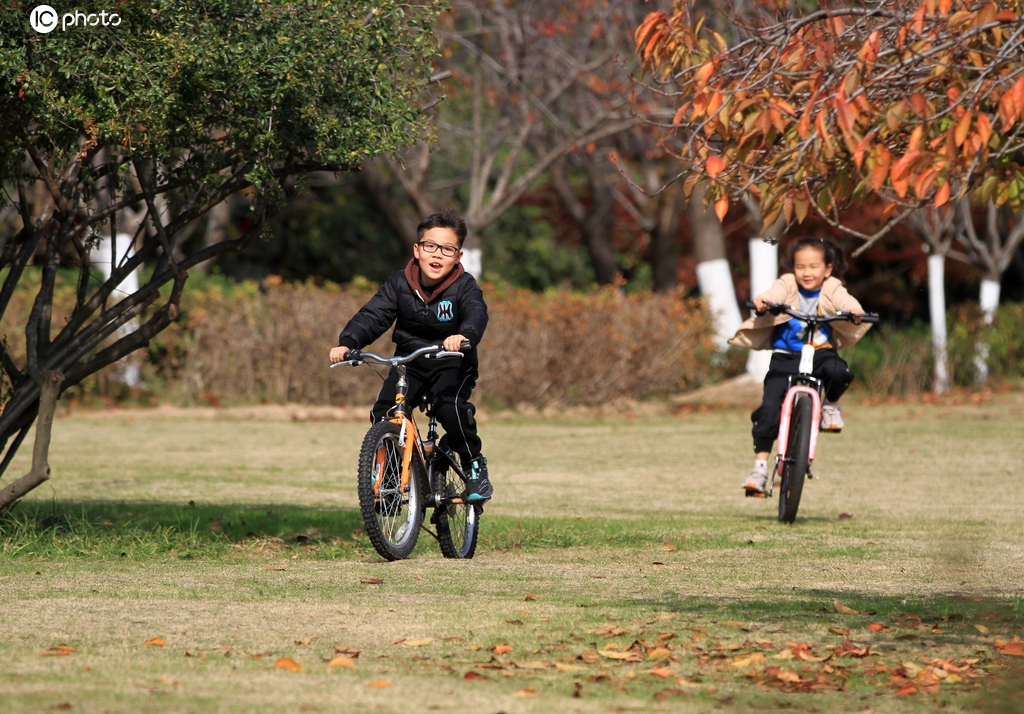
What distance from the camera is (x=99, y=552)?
7.56 metres

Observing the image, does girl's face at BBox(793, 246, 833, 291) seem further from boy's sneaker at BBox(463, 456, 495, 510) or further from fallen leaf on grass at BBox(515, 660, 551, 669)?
fallen leaf on grass at BBox(515, 660, 551, 669)

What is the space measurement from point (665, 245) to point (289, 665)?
2217 cm

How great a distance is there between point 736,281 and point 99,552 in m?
21.7

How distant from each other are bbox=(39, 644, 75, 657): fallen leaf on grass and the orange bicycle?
1.99 meters

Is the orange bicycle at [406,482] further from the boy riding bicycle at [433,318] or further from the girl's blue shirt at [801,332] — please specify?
the girl's blue shirt at [801,332]

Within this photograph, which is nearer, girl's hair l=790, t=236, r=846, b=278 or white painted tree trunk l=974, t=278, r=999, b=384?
girl's hair l=790, t=236, r=846, b=278

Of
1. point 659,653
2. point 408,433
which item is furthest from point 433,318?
point 659,653

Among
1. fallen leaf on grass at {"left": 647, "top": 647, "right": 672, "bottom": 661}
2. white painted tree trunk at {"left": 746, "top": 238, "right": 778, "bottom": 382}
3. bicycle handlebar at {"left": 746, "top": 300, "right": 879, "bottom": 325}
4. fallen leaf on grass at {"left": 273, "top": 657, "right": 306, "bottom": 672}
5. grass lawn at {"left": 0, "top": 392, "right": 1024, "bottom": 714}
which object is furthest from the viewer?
white painted tree trunk at {"left": 746, "top": 238, "right": 778, "bottom": 382}

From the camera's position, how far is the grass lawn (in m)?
4.38

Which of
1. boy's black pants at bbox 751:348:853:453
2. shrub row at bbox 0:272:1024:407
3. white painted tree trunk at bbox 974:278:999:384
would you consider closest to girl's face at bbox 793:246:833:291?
boy's black pants at bbox 751:348:853:453

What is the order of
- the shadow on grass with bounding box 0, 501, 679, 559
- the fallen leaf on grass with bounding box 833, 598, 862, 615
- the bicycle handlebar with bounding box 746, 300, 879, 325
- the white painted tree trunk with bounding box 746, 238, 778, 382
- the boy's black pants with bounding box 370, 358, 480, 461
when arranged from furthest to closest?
the white painted tree trunk with bounding box 746, 238, 778, 382, the bicycle handlebar with bounding box 746, 300, 879, 325, the shadow on grass with bounding box 0, 501, 679, 559, the boy's black pants with bounding box 370, 358, 480, 461, the fallen leaf on grass with bounding box 833, 598, 862, 615

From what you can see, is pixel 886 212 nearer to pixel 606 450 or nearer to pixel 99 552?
pixel 99 552

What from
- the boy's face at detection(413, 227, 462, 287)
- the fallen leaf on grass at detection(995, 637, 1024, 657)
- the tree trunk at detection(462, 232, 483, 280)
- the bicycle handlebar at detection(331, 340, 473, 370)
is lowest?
the fallen leaf on grass at detection(995, 637, 1024, 657)

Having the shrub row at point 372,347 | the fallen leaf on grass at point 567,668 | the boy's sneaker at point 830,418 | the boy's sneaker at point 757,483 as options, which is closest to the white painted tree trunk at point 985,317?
the shrub row at point 372,347
